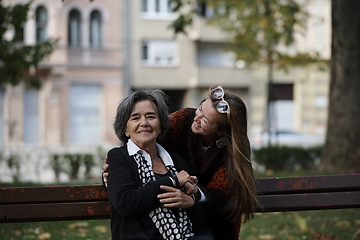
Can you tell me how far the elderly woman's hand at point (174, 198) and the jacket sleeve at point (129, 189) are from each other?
0.10 feet

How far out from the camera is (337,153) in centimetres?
977

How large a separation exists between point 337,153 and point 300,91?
20.1 metres

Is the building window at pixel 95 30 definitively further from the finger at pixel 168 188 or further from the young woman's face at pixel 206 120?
the finger at pixel 168 188

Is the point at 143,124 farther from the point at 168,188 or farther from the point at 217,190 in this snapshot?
the point at 217,190

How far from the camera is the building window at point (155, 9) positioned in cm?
2607

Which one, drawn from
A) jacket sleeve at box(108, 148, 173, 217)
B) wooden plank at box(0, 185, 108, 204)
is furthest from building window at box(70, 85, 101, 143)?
jacket sleeve at box(108, 148, 173, 217)

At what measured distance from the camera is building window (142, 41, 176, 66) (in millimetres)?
25969

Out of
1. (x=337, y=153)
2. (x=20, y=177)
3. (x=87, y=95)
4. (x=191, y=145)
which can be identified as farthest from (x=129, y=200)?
(x=87, y=95)

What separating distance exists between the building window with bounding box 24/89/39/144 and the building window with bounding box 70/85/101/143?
1671 mm

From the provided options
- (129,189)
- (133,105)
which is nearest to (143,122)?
(133,105)

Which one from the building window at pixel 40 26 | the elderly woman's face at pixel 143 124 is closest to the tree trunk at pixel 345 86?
the elderly woman's face at pixel 143 124

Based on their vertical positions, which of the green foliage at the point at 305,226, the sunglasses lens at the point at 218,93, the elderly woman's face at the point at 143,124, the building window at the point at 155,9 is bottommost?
the green foliage at the point at 305,226

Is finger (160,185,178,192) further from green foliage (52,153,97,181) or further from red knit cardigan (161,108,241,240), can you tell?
green foliage (52,153,97,181)

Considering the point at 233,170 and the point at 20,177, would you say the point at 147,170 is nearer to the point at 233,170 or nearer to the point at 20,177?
the point at 233,170
